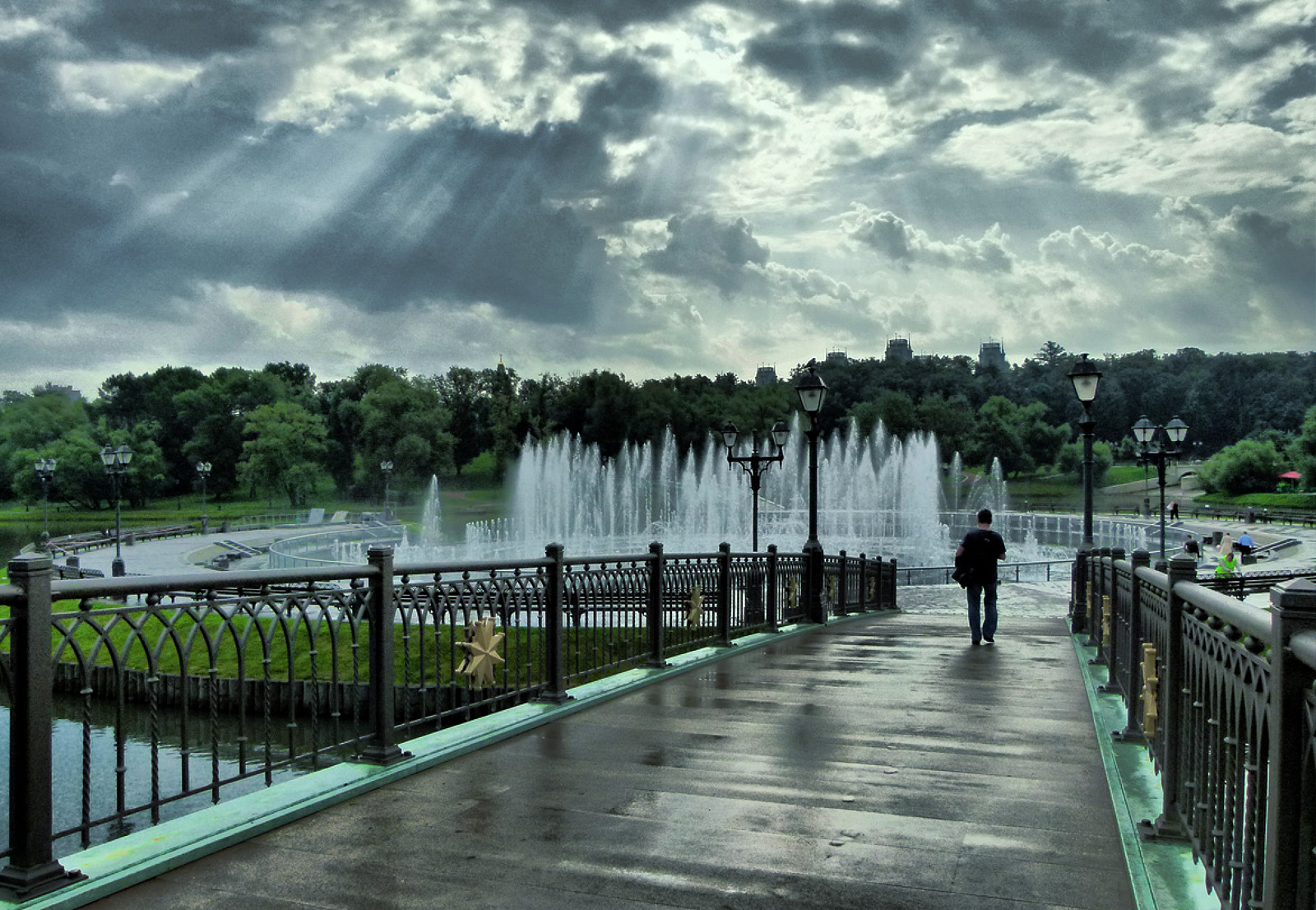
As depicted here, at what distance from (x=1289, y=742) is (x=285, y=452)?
82.6 m

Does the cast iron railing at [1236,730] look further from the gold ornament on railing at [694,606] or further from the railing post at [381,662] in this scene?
the gold ornament on railing at [694,606]

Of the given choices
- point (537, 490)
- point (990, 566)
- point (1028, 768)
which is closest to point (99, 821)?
point (1028, 768)

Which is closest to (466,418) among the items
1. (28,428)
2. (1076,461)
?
(28,428)

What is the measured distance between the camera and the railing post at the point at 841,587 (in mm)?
16438

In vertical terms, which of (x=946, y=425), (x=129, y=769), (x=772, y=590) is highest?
(x=946, y=425)

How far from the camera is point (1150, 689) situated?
215 inches

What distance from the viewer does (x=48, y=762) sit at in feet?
12.5

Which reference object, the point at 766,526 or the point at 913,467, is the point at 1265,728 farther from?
the point at 913,467

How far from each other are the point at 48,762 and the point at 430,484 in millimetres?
79397

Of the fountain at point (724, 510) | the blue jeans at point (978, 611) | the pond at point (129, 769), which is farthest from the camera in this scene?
the fountain at point (724, 510)

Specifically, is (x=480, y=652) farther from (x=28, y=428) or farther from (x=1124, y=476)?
(x=1124, y=476)

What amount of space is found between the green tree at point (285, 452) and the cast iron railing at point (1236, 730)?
8016 centimetres

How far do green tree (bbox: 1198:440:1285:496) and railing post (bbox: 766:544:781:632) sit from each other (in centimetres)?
8435

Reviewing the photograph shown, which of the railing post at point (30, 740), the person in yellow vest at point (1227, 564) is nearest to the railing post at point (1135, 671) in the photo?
the railing post at point (30, 740)
